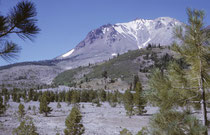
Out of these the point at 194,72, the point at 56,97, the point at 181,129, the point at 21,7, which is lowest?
the point at 56,97

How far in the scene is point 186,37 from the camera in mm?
4980

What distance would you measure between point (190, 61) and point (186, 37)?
2.19 feet

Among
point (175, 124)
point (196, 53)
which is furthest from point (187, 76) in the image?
point (175, 124)

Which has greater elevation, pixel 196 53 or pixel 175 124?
pixel 196 53

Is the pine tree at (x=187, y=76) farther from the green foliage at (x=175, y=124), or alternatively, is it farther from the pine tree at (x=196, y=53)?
the green foliage at (x=175, y=124)

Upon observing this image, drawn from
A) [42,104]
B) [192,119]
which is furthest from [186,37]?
[42,104]

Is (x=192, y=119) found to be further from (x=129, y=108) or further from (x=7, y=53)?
(x=129, y=108)

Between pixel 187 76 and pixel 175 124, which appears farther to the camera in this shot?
pixel 187 76

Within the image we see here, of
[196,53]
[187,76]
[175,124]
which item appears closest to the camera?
[175,124]

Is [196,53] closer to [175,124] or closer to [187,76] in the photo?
[187,76]

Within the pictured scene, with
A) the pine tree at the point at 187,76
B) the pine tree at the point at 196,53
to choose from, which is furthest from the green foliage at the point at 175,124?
the pine tree at the point at 196,53

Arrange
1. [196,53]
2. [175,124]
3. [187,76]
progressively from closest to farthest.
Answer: [175,124] < [196,53] < [187,76]

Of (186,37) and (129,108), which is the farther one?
(129,108)

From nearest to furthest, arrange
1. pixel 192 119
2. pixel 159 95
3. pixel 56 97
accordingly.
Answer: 1. pixel 192 119
2. pixel 159 95
3. pixel 56 97
